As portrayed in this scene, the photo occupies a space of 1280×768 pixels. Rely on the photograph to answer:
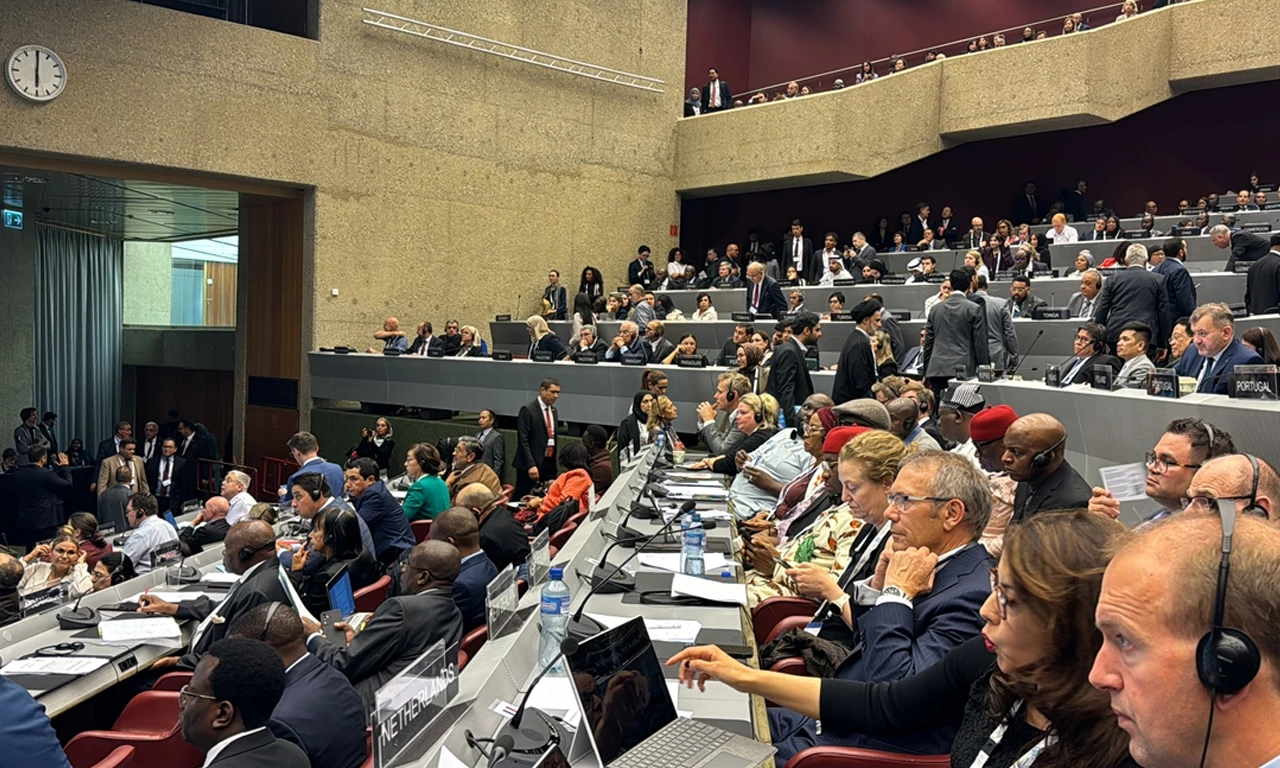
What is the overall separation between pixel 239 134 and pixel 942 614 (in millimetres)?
11894

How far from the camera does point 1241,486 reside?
240 cm

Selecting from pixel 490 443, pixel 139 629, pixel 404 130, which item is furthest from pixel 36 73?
pixel 139 629

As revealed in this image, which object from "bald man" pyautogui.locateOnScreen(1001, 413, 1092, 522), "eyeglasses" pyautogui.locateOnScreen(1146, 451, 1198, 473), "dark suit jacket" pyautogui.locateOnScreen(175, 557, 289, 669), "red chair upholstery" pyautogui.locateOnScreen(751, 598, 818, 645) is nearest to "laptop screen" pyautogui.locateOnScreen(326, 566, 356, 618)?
"dark suit jacket" pyautogui.locateOnScreen(175, 557, 289, 669)

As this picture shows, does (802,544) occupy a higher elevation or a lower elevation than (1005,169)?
lower

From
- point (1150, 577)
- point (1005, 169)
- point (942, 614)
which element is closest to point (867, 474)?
point (942, 614)

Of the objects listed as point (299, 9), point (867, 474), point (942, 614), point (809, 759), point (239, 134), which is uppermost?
point (299, 9)

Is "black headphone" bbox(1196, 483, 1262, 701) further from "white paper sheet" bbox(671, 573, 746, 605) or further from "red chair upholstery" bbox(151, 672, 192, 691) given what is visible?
"red chair upholstery" bbox(151, 672, 192, 691)

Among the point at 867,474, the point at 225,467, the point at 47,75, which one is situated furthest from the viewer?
the point at 225,467

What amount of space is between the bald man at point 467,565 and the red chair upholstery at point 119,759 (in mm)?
1226

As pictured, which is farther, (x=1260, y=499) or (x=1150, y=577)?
(x=1260, y=499)

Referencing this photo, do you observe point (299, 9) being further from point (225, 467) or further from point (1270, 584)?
point (1270, 584)

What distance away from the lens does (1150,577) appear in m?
1.04

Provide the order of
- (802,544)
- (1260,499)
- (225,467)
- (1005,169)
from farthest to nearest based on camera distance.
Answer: (1005,169) < (225,467) < (802,544) < (1260,499)

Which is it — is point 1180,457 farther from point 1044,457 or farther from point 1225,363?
point 1225,363
